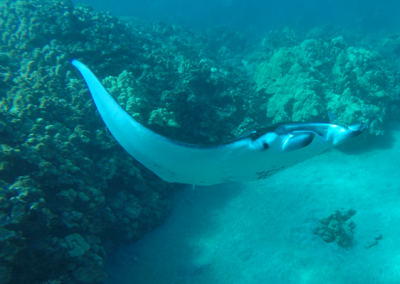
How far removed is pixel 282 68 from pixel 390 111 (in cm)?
349

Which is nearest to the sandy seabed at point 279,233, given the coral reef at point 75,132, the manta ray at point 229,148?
the coral reef at point 75,132

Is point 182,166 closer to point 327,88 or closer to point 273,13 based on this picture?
point 327,88

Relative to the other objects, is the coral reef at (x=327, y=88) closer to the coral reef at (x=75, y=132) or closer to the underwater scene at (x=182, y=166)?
the underwater scene at (x=182, y=166)

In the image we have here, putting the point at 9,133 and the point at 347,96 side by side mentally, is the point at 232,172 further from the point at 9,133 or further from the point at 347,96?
the point at 347,96

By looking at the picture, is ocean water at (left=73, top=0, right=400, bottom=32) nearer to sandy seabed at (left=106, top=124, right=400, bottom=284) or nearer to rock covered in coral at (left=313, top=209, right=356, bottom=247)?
sandy seabed at (left=106, top=124, right=400, bottom=284)

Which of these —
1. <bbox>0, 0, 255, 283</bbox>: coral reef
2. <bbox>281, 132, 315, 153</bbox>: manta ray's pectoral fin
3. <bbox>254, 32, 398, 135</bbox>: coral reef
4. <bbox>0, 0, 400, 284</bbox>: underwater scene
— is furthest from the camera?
<bbox>254, 32, 398, 135</bbox>: coral reef

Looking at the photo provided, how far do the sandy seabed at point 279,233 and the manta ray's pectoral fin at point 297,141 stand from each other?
3119 millimetres

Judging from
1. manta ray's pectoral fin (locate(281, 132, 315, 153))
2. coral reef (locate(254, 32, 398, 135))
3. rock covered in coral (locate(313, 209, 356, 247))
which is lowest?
rock covered in coral (locate(313, 209, 356, 247))

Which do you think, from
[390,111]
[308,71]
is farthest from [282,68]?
[390,111]

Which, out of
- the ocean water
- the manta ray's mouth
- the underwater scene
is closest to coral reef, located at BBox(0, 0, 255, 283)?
the underwater scene

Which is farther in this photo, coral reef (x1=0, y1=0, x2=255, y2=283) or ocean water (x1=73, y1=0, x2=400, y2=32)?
ocean water (x1=73, y1=0, x2=400, y2=32)

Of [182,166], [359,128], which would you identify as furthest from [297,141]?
[182,166]

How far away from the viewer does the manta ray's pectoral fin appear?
1.35m

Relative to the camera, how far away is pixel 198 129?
5227 mm
